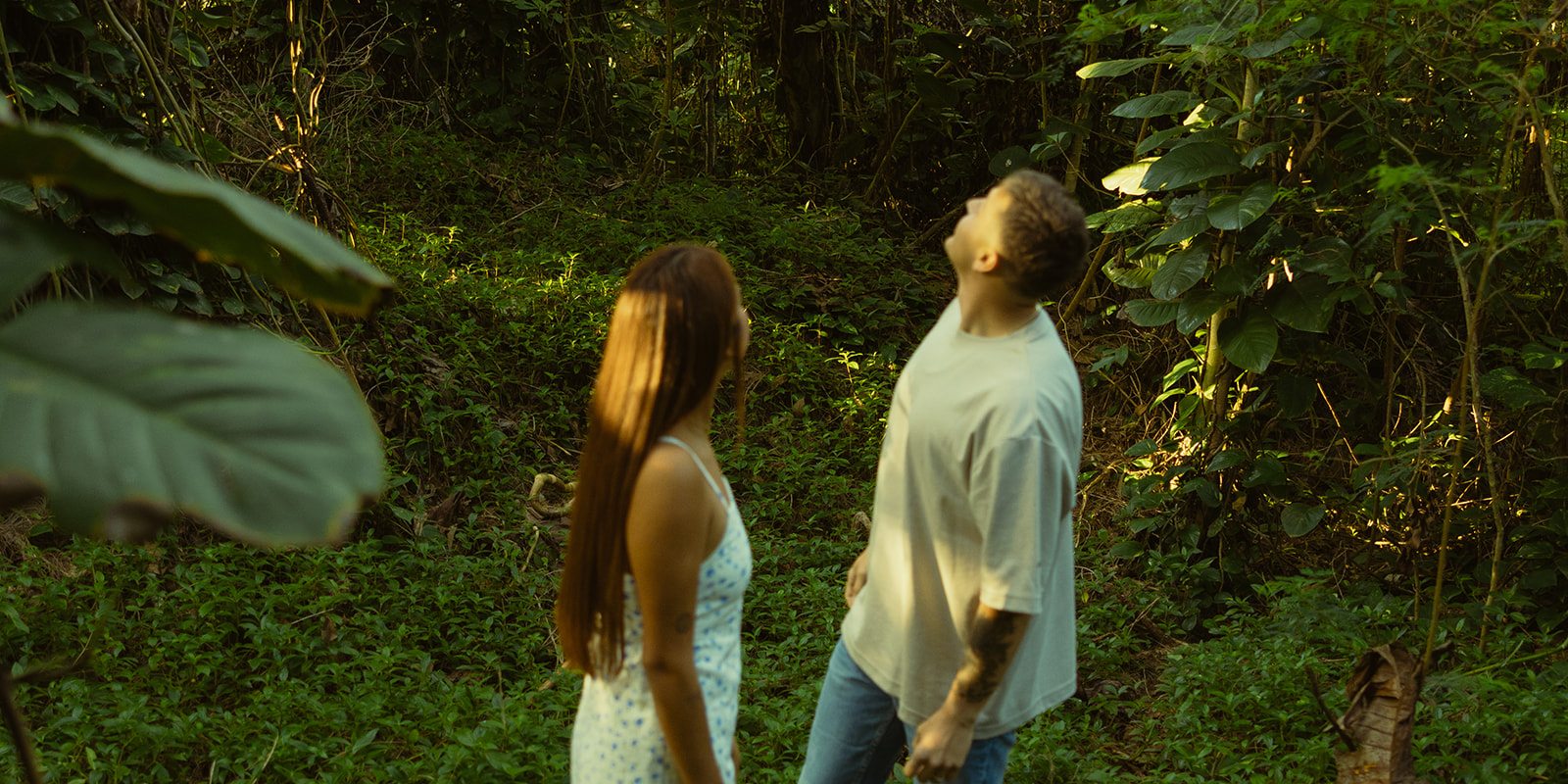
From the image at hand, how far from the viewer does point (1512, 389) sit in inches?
145

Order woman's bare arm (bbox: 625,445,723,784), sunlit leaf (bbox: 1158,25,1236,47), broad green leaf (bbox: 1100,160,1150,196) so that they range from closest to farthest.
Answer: woman's bare arm (bbox: 625,445,723,784) → sunlit leaf (bbox: 1158,25,1236,47) → broad green leaf (bbox: 1100,160,1150,196)

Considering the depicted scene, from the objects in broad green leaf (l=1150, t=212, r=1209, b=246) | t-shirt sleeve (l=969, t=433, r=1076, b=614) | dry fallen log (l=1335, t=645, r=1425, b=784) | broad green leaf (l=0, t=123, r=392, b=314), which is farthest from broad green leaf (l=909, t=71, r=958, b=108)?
broad green leaf (l=0, t=123, r=392, b=314)

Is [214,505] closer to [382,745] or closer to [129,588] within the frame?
[382,745]

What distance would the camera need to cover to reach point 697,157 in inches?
299

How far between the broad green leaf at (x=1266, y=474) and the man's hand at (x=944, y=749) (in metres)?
2.71

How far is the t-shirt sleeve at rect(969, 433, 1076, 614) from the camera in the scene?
1661mm

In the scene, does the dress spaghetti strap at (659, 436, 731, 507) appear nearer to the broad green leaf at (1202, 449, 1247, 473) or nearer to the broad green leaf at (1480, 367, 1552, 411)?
the broad green leaf at (1202, 449, 1247, 473)

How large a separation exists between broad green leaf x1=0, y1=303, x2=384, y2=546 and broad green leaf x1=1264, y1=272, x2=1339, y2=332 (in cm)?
392

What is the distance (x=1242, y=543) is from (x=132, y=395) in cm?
433

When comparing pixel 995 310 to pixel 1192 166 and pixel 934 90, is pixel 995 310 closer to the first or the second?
pixel 1192 166

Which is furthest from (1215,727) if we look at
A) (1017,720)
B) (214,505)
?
(214,505)

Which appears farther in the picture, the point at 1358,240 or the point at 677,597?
the point at 1358,240

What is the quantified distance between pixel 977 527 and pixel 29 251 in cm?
153

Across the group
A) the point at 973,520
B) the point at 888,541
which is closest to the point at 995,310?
the point at 973,520
